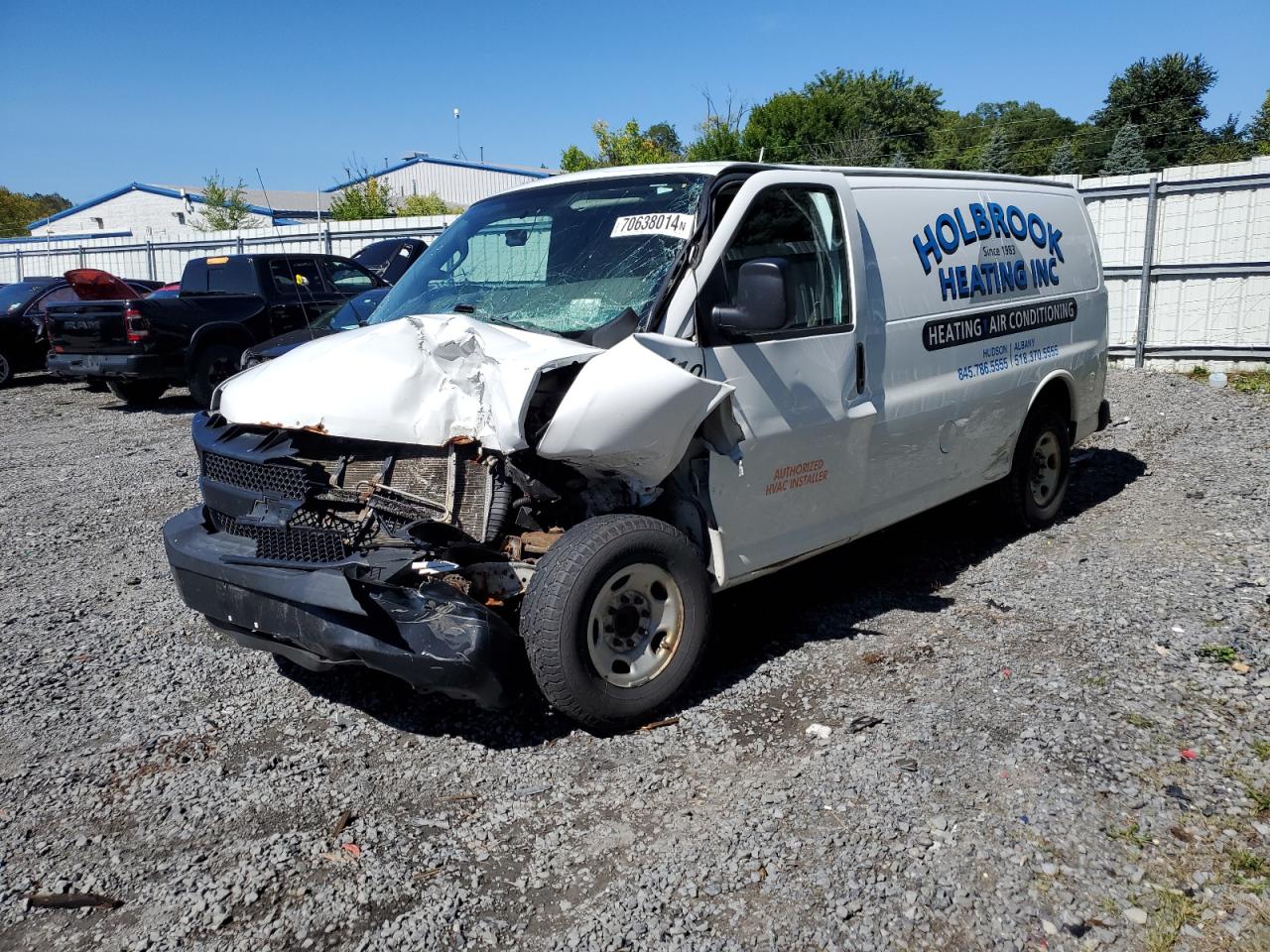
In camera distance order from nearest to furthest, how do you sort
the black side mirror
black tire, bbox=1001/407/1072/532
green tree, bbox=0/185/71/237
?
1. the black side mirror
2. black tire, bbox=1001/407/1072/532
3. green tree, bbox=0/185/71/237

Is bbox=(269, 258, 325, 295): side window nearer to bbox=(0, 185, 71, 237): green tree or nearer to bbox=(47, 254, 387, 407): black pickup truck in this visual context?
bbox=(47, 254, 387, 407): black pickup truck

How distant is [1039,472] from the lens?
21.3 ft

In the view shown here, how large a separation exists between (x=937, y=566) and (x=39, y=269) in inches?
1156

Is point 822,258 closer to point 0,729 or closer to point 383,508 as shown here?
point 383,508

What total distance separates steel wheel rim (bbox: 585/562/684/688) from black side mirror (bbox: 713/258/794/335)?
1.02 m

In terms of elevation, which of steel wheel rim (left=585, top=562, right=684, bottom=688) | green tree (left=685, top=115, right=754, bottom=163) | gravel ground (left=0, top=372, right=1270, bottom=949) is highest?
green tree (left=685, top=115, right=754, bottom=163)

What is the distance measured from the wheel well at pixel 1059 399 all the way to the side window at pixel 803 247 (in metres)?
2.21

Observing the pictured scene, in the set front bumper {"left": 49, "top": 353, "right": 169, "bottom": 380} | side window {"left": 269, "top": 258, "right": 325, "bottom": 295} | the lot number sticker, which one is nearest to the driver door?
the lot number sticker

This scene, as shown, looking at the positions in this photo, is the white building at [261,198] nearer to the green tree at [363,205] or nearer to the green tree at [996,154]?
the green tree at [363,205]

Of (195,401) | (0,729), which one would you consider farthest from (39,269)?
(0,729)

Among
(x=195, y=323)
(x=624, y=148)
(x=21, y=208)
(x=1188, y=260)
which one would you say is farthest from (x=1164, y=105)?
(x=21, y=208)

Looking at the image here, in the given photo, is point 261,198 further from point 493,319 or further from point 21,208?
point 493,319

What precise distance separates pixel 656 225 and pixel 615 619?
65.6 inches

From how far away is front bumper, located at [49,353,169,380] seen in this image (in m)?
12.1
